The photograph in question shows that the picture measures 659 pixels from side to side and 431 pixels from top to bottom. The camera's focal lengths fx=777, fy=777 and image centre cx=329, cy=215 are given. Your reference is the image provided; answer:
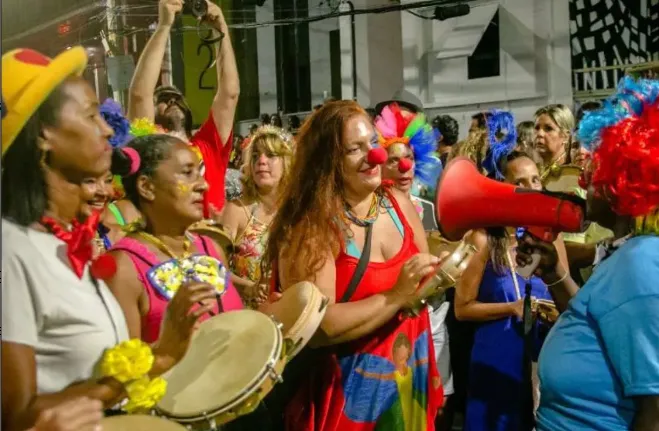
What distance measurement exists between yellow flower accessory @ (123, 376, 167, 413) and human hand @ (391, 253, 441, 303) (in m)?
1.04

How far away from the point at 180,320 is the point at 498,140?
319 centimetres

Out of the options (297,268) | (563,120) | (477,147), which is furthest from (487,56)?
(297,268)

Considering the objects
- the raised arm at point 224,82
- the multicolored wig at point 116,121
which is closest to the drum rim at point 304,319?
the raised arm at point 224,82

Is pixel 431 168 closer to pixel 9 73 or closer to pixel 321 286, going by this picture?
pixel 321 286

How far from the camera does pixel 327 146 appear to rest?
8.60 ft

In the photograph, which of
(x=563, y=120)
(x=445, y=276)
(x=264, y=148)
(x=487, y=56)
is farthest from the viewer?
(x=487, y=56)

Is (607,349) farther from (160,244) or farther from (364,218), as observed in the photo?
(160,244)

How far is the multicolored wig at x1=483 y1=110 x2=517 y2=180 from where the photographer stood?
426cm

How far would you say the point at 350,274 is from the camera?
8.36 ft

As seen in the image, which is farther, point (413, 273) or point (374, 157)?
point (374, 157)

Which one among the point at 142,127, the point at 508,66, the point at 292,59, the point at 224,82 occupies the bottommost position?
the point at 142,127

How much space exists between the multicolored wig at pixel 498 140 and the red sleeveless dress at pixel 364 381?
1619mm

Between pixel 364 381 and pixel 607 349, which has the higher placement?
pixel 607 349

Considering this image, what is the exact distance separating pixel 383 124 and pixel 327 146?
0.73 meters
